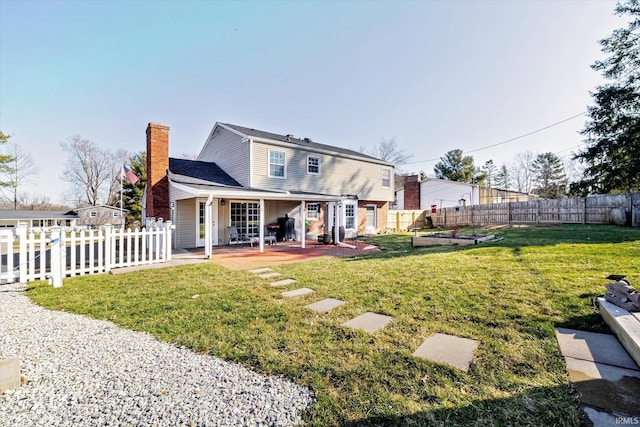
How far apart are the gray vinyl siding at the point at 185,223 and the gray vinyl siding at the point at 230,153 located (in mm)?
2624

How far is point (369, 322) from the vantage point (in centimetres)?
377

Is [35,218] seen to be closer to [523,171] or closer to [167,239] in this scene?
[167,239]

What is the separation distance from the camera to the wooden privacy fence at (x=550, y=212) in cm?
1603

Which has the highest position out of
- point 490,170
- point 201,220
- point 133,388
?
point 490,170

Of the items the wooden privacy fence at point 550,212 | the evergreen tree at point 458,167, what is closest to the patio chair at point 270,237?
the wooden privacy fence at point 550,212

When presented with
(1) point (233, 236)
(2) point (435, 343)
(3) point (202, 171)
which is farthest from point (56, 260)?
(3) point (202, 171)

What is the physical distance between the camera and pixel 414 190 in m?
28.5

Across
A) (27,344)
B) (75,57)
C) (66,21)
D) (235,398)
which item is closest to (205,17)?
(66,21)

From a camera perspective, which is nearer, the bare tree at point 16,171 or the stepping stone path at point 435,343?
the stepping stone path at point 435,343

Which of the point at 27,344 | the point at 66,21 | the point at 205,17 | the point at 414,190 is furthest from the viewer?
the point at 414,190

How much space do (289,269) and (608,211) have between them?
20225 millimetres

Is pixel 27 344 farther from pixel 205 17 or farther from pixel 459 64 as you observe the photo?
pixel 459 64

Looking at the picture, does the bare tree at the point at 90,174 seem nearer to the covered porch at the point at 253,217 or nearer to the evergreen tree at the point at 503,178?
the covered porch at the point at 253,217

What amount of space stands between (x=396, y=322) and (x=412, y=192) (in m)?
26.5
